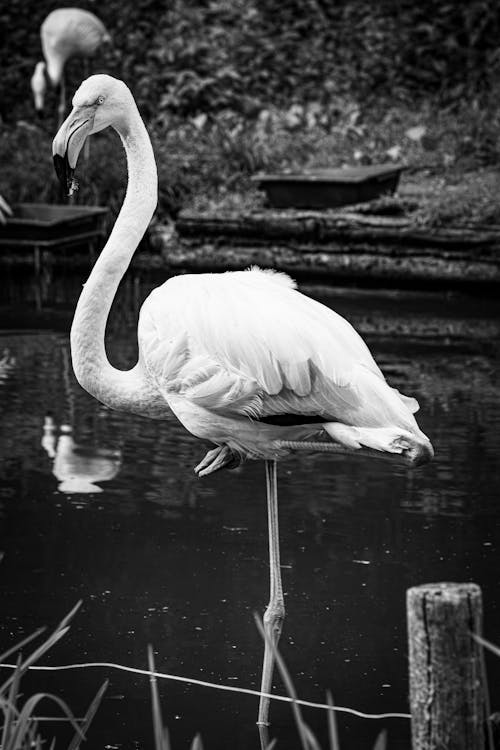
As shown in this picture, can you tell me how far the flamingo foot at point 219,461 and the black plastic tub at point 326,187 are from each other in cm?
713

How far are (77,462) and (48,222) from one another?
5.25 meters

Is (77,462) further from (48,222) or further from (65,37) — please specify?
(65,37)

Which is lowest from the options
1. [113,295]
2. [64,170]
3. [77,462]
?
[77,462]

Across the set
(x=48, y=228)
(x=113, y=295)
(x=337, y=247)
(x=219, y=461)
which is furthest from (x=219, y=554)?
(x=48, y=228)

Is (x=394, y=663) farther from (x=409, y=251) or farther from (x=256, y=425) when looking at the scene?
(x=409, y=251)

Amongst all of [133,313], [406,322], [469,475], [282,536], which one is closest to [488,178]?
[406,322]

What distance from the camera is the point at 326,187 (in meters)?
11.0

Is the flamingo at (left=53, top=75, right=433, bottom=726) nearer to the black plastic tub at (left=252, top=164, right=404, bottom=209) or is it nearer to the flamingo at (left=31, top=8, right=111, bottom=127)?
the black plastic tub at (left=252, top=164, right=404, bottom=209)

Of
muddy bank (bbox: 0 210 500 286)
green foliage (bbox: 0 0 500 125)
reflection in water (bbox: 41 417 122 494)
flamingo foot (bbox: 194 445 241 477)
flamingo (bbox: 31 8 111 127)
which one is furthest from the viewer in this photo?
green foliage (bbox: 0 0 500 125)

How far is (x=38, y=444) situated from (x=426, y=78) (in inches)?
416

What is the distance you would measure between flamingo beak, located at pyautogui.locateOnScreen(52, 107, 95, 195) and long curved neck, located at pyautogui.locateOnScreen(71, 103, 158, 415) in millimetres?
141

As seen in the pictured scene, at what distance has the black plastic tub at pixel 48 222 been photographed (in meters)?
11.0

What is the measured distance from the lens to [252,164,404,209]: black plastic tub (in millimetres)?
10930

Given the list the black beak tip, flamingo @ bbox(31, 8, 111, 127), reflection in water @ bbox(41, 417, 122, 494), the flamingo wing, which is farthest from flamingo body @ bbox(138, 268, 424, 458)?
flamingo @ bbox(31, 8, 111, 127)
